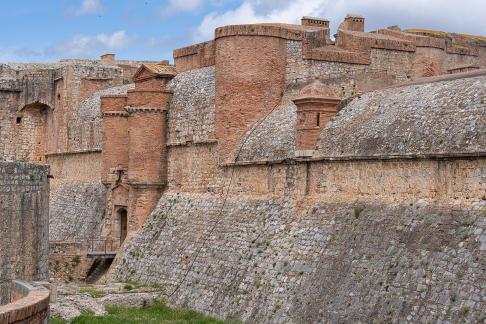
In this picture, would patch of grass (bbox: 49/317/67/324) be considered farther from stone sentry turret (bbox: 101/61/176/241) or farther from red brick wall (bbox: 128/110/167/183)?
red brick wall (bbox: 128/110/167/183)

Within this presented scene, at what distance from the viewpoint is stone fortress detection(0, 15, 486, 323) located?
16656 mm

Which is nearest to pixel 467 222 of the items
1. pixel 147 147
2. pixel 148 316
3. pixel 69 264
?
pixel 148 316

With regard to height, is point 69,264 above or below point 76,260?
below

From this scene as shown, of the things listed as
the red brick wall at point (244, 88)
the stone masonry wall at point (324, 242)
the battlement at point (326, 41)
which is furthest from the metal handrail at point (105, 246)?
the red brick wall at point (244, 88)

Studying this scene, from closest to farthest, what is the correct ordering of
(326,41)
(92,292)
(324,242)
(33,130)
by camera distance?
1. (324,242)
2. (92,292)
3. (326,41)
4. (33,130)

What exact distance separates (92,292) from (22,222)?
7.00 m

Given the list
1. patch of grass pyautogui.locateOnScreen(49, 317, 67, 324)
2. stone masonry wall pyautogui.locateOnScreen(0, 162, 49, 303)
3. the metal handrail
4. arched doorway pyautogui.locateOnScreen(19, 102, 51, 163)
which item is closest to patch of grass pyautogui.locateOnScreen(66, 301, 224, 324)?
patch of grass pyautogui.locateOnScreen(49, 317, 67, 324)

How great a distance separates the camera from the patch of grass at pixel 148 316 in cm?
2052

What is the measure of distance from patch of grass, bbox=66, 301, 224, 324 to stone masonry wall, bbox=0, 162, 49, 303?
3.07 m

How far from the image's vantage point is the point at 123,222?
102 ft

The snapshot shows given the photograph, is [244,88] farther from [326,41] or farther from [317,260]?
[317,260]

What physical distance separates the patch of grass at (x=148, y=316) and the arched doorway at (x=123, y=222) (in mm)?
8044

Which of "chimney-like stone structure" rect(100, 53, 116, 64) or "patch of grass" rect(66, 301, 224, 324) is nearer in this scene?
"patch of grass" rect(66, 301, 224, 324)

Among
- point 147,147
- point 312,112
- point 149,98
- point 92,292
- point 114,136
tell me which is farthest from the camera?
point 114,136
